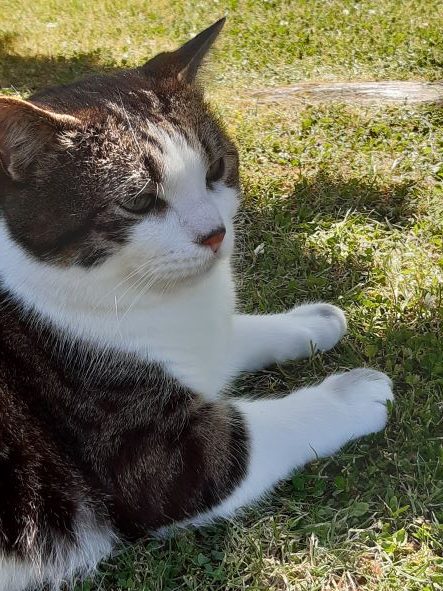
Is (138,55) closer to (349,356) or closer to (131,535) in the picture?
(349,356)

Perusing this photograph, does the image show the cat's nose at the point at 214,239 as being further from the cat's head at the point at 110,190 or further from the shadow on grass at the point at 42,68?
the shadow on grass at the point at 42,68

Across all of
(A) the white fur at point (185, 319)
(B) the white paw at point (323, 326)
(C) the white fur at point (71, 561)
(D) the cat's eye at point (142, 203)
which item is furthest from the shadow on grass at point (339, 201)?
(C) the white fur at point (71, 561)

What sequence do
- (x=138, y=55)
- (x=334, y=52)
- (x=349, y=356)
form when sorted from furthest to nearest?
(x=138, y=55) → (x=334, y=52) → (x=349, y=356)

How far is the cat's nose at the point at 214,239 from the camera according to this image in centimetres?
196

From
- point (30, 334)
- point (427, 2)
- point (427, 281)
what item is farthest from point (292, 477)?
point (427, 2)

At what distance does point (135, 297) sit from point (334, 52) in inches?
169

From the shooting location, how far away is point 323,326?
8.83 ft

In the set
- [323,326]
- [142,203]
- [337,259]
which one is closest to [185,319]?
[142,203]

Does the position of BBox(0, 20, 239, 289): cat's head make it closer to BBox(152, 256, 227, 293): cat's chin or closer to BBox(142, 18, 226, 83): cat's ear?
BBox(152, 256, 227, 293): cat's chin

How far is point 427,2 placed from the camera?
6.38 metres

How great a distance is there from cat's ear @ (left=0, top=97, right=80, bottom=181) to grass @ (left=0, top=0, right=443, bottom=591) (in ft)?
2.93

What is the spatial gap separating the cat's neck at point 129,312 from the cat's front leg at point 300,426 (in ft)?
0.67

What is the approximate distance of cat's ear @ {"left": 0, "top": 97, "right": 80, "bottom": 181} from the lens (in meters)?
1.73

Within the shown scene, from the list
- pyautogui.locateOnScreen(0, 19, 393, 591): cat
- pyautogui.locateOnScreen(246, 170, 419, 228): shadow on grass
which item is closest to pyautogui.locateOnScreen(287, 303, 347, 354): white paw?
pyautogui.locateOnScreen(0, 19, 393, 591): cat
